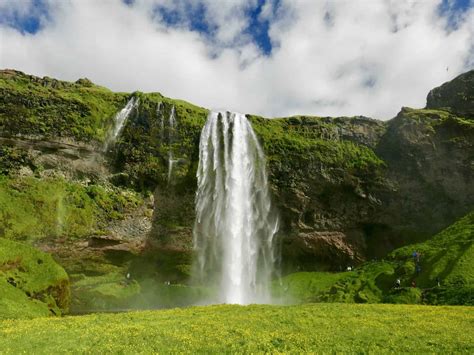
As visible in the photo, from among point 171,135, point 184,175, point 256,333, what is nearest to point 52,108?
point 171,135

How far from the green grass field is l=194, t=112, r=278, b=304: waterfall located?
127ft

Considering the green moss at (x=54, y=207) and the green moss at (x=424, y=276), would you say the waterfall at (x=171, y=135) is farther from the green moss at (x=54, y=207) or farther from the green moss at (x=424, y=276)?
the green moss at (x=424, y=276)

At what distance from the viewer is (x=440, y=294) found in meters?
43.0

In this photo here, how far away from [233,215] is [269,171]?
38.3ft

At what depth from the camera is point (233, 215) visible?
67875 mm

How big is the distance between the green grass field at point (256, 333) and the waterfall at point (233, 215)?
1527 inches

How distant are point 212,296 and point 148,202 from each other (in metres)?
20.3

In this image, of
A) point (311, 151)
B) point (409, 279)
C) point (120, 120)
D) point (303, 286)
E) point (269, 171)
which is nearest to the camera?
point (409, 279)

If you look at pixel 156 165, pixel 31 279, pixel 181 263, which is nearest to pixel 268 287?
pixel 181 263

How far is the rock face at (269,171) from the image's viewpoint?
66875 mm

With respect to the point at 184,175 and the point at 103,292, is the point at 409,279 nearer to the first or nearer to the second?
the point at 184,175

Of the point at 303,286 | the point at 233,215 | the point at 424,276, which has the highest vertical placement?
the point at 233,215

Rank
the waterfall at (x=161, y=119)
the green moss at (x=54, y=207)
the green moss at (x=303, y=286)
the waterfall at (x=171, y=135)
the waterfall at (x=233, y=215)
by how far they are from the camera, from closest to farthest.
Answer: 1. the green moss at (x=54, y=207)
2. the green moss at (x=303, y=286)
3. the waterfall at (x=233, y=215)
4. the waterfall at (x=171, y=135)
5. the waterfall at (x=161, y=119)

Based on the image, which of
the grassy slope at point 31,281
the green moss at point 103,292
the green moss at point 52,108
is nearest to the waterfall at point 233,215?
the green moss at point 103,292
